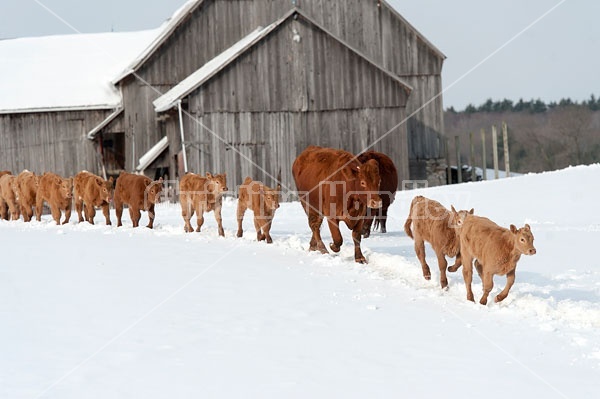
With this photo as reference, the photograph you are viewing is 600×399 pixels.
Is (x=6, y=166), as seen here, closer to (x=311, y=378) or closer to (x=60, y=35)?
(x=60, y=35)

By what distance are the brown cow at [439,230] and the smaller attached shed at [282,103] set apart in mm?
19337

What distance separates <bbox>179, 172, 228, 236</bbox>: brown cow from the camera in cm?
1806

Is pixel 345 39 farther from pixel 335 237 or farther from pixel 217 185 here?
pixel 335 237

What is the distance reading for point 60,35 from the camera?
50781 mm

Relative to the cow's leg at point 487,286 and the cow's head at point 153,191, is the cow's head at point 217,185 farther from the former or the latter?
the cow's leg at point 487,286

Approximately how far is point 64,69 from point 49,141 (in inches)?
179

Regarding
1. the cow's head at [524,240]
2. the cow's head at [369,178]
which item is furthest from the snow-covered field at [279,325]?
the cow's head at [369,178]

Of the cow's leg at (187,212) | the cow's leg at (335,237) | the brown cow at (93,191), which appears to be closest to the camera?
the cow's leg at (335,237)

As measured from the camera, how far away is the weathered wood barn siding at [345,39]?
38000 mm

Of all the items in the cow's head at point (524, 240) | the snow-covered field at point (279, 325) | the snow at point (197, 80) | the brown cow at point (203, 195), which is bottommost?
the snow-covered field at point (279, 325)

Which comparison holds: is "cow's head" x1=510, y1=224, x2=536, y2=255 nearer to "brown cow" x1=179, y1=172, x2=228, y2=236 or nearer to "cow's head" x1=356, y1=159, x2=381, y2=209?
"cow's head" x1=356, y1=159, x2=381, y2=209

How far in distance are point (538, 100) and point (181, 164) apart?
102983 millimetres

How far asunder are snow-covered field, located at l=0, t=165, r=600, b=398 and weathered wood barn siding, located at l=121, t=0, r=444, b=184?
23.2 metres

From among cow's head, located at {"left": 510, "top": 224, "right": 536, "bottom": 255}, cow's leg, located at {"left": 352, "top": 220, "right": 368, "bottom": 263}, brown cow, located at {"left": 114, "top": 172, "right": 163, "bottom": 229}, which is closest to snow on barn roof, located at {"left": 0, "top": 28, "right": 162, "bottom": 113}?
brown cow, located at {"left": 114, "top": 172, "right": 163, "bottom": 229}
